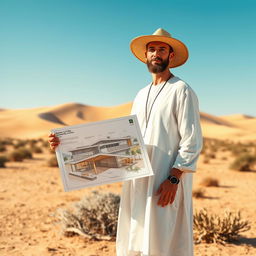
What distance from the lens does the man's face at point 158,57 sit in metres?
2.67

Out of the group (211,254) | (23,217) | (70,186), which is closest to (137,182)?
(70,186)

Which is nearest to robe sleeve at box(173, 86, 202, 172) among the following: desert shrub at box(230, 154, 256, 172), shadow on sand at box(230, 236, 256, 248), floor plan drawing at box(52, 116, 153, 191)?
floor plan drawing at box(52, 116, 153, 191)

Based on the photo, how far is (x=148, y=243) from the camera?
2.40 meters

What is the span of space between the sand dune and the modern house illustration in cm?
5189

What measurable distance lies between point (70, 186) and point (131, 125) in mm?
688

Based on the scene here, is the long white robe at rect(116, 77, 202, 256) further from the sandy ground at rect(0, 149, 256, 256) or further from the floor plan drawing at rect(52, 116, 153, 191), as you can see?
the sandy ground at rect(0, 149, 256, 256)

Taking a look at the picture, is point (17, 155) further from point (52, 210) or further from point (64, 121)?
A: point (64, 121)

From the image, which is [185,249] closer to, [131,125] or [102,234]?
[131,125]

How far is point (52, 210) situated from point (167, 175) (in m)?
5.11

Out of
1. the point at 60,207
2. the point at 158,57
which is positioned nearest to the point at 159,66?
the point at 158,57

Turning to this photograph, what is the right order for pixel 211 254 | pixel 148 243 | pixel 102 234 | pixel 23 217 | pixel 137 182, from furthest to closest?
pixel 23 217 < pixel 102 234 < pixel 211 254 < pixel 137 182 < pixel 148 243

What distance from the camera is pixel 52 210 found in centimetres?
694

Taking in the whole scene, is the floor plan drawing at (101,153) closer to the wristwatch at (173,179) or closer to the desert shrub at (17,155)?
the wristwatch at (173,179)

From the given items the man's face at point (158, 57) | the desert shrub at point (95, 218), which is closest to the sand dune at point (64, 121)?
the desert shrub at point (95, 218)
